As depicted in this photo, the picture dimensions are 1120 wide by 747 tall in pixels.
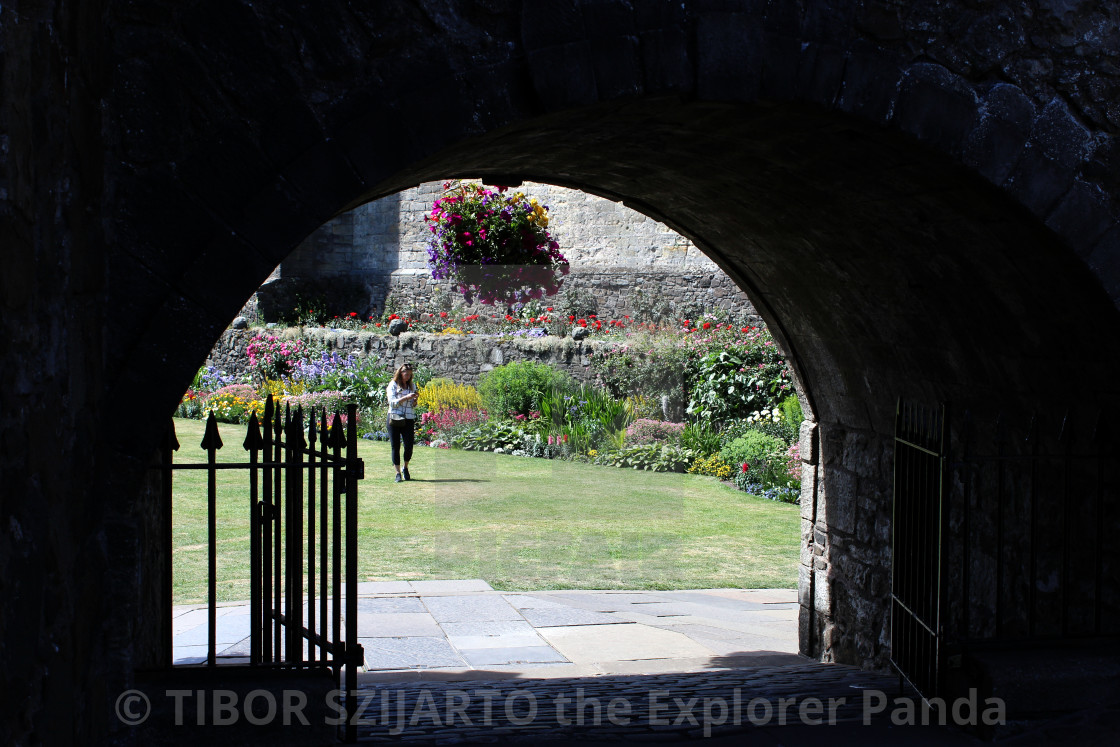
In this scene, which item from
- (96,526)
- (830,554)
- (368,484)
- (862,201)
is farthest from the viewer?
(368,484)

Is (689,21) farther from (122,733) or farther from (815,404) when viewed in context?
(815,404)

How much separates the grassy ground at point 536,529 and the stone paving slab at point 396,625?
99cm

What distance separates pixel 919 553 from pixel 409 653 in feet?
9.61

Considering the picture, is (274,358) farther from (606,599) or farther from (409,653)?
(409,653)

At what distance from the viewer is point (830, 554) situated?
6.37 metres

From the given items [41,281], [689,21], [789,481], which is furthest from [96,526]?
[789,481]

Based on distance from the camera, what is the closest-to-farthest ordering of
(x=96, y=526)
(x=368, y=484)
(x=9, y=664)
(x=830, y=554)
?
(x=9, y=664) < (x=96, y=526) < (x=830, y=554) < (x=368, y=484)

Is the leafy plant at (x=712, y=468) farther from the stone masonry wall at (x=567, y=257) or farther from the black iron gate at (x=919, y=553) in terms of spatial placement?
the black iron gate at (x=919, y=553)

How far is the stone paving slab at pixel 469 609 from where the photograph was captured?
672cm

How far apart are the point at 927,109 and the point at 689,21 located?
93 centimetres

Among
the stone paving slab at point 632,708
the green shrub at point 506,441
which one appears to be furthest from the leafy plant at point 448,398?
the stone paving slab at point 632,708

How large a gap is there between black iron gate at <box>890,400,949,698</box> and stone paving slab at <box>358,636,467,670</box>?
94.0 inches

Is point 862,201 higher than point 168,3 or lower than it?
lower

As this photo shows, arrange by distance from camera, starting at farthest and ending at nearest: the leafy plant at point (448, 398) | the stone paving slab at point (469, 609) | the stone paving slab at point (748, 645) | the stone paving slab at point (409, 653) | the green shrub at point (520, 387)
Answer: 1. the leafy plant at point (448, 398)
2. the green shrub at point (520, 387)
3. the stone paving slab at point (469, 609)
4. the stone paving slab at point (748, 645)
5. the stone paving slab at point (409, 653)
